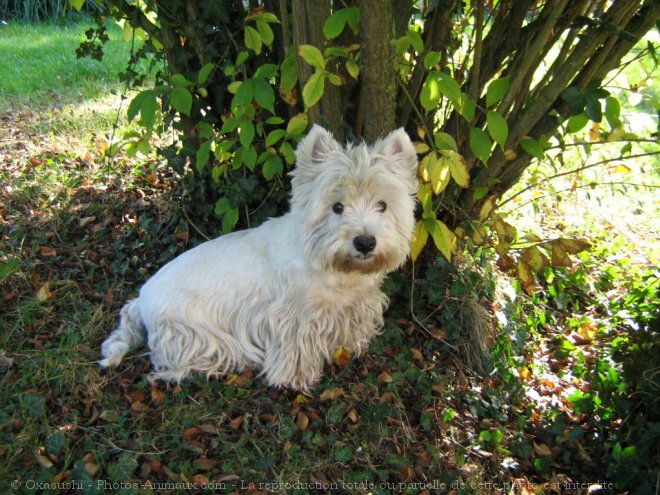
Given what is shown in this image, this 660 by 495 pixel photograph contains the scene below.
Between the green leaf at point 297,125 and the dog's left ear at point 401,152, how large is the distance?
477 mm

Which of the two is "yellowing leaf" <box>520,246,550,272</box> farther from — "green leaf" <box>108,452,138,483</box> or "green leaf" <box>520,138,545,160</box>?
"green leaf" <box>108,452,138,483</box>

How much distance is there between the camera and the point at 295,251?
2.79 m

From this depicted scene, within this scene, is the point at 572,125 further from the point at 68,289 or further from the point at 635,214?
the point at 68,289

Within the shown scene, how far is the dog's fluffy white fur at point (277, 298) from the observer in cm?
259

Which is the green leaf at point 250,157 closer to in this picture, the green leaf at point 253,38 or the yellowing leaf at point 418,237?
the green leaf at point 253,38

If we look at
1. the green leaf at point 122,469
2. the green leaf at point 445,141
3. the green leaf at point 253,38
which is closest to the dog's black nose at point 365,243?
the green leaf at point 445,141

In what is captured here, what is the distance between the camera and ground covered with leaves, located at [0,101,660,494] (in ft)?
8.00

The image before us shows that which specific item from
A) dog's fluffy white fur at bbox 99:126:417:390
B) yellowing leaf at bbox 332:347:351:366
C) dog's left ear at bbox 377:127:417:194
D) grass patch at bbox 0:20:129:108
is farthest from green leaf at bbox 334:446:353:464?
grass patch at bbox 0:20:129:108

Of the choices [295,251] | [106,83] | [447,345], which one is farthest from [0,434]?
[106,83]

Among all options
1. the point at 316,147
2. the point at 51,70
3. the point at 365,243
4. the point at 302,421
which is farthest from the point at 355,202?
the point at 51,70

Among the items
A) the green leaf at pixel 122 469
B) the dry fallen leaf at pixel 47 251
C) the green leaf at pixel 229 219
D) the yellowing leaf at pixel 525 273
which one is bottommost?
the green leaf at pixel 122 469

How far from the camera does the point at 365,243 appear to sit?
7.88 feet

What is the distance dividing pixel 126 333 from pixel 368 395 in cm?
145

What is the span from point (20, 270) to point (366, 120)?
255 cm
